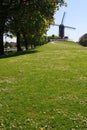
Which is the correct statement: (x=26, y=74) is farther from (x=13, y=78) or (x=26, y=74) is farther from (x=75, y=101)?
(x=75, y=101)

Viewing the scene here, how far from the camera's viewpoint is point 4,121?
40.6ft

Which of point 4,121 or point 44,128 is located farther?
point 4,121

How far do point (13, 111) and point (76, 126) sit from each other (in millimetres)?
2918

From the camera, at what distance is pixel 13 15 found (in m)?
55.1

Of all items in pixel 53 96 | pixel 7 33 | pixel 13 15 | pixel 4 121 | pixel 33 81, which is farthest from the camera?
pixel 7 33

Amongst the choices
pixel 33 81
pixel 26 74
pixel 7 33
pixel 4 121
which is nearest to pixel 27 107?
pixel 4 121

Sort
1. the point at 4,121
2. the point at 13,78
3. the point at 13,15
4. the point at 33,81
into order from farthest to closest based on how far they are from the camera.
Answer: the point at 13,15 < the point at 13,78 < the point at 33,81 < the point at 4,121

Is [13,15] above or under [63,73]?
above

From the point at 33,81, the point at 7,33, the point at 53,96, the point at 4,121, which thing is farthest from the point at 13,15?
the point at 4,121

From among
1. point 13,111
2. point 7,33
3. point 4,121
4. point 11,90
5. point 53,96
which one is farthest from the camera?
point 7,33

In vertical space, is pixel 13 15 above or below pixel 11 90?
above

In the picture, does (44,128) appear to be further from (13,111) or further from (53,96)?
(53,96)

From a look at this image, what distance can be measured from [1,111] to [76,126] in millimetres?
3271

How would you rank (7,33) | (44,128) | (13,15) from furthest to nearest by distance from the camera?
(7,33)
(13,15)
(44,128)
